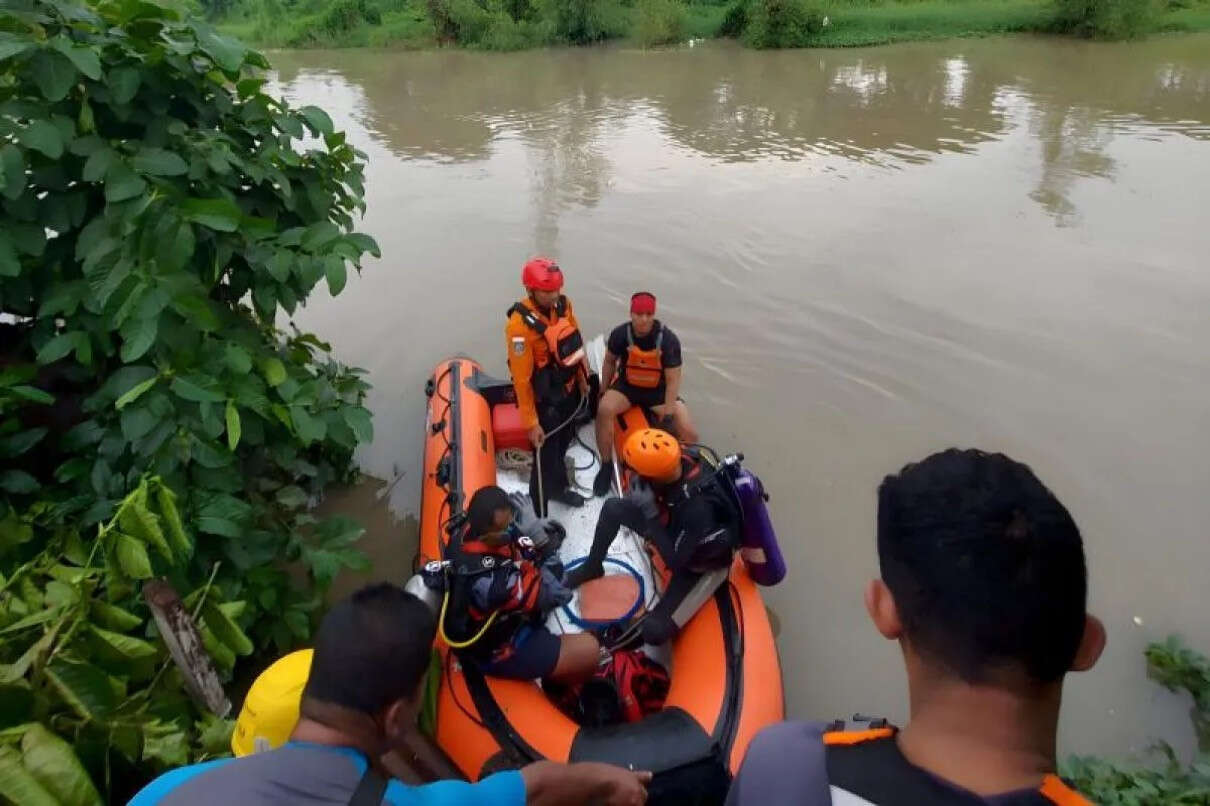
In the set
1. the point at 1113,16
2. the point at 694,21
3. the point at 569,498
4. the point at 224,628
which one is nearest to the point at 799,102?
the point at 1113,16

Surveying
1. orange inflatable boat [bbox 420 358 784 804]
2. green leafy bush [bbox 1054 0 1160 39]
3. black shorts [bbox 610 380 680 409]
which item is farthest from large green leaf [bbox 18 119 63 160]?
green leafy bush [bbox 1054 0 1160 39]

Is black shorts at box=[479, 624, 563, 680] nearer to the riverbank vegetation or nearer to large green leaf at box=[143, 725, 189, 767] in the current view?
large green leaf at box=[143, 725, 189, 767]

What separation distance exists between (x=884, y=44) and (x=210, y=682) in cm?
2038

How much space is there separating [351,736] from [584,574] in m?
2.06

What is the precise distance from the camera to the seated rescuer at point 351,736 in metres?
1.16

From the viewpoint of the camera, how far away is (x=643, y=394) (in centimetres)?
412

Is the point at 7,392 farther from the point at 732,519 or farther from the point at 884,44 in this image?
the point at 884,44

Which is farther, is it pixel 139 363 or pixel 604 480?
pixel 604 480

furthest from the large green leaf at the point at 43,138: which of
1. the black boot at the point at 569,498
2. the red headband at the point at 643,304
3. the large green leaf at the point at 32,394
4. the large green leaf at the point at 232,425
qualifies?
the black boot at the point at 569,498

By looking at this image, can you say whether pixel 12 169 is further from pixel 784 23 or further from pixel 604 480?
pixel 784 23

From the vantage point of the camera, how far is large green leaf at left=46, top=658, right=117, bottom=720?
179 cm

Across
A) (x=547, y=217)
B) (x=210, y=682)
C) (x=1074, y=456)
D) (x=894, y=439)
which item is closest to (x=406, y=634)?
(x=210, y=682)

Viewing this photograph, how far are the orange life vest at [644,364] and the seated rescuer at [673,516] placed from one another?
2.84ft

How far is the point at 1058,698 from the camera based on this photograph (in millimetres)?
939
